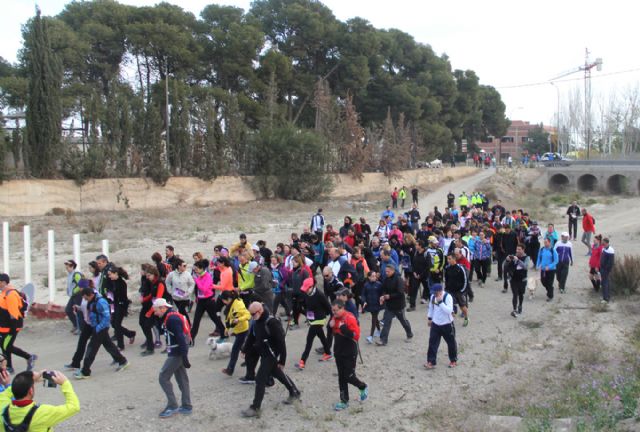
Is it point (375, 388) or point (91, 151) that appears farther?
Result: point (91, 151)

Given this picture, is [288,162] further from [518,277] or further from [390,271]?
[390,271]

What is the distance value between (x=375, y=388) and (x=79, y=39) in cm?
3652

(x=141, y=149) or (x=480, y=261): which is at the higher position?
(x=141, y=149)

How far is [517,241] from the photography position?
49.8 ft

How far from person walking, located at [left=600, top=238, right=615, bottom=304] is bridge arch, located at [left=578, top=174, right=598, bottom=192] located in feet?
130

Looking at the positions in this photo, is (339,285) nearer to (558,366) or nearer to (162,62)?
(558,366)

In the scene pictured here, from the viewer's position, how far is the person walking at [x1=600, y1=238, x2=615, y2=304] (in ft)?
43.1

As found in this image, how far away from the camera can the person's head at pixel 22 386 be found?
15.4ft

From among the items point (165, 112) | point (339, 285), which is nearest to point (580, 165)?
point (165, 112)

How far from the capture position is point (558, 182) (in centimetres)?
5209

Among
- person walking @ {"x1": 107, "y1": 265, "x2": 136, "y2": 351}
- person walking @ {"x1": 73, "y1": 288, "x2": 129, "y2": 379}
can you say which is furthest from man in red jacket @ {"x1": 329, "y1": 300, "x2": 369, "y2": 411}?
person walking @ {"x1": 107, "y1": 265, "x2": 136, "y2": 351}

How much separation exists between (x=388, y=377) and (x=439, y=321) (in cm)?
117

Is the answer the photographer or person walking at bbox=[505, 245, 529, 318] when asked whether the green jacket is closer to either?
Result: the photographer

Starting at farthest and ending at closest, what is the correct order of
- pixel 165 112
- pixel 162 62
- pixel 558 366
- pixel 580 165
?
pixel 580 165
pixel 162 62
pixel 165 112
pixel 558 366
